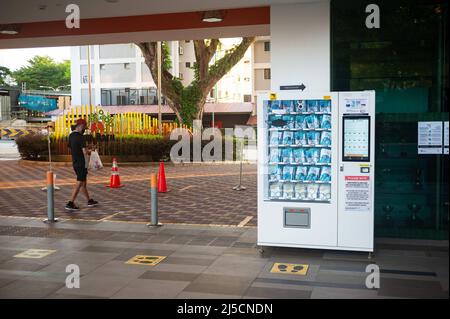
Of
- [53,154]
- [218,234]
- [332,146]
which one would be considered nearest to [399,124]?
[332,146]

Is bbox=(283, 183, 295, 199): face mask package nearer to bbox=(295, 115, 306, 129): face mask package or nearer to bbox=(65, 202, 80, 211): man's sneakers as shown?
bbox=(295, 115, 306, 129): face mask package

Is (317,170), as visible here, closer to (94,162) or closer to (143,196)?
(143,196)

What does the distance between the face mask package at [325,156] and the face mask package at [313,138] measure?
5.6 inches

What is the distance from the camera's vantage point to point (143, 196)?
13.2m

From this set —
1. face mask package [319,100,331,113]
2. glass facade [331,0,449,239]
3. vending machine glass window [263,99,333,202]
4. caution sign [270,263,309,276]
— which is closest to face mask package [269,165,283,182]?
vending machine glass window [263,99,333,202]

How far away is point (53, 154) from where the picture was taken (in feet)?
76.0

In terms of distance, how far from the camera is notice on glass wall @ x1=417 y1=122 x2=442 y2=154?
307 inches

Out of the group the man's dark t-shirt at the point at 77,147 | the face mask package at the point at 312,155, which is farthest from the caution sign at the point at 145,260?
the man's dark t-shirt at the point at 77,147

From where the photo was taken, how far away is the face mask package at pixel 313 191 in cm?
714

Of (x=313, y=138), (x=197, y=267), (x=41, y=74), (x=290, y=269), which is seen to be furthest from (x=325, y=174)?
(x=41, y=74)

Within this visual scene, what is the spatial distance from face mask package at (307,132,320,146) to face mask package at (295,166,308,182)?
365 mm

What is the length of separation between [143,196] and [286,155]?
266 inches
